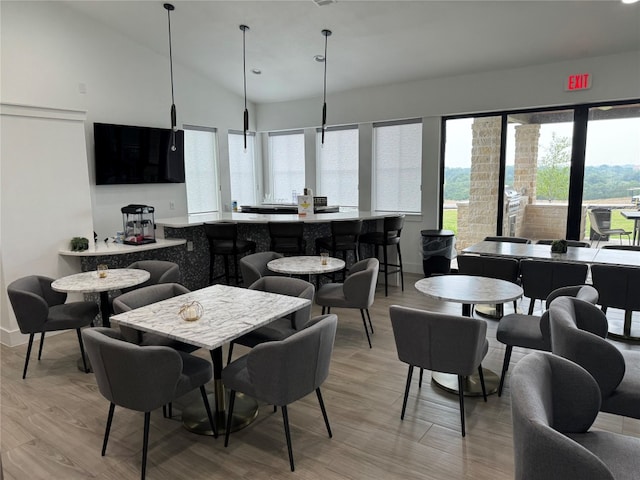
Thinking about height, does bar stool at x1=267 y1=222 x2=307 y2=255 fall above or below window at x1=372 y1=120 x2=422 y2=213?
below

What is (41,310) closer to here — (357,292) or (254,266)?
(254,266)

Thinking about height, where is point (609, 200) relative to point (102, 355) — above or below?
above

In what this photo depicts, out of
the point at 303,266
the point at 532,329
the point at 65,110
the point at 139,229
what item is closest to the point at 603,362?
the point at 532,329

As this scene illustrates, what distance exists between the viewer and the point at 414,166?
22.1 feet

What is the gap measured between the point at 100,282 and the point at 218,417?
1.58 metres

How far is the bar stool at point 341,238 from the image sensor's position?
16.6ft

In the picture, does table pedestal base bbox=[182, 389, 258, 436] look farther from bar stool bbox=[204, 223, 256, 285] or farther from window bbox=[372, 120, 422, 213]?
window bbox=[372, 120, 422, 213]

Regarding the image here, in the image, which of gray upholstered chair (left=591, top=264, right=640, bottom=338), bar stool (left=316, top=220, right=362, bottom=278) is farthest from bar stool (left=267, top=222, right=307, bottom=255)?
gray upholstered chair (left=591, top=264, right=640, bottom=338)

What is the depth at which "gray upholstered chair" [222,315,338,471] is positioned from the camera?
7.06 feet

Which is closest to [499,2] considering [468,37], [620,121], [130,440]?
[468,37]

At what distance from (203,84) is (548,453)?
7.10 m

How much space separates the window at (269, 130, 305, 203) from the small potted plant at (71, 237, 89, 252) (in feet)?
A: 13.8

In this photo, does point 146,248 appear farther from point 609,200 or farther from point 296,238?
point 609,200

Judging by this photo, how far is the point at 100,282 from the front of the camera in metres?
3.46
